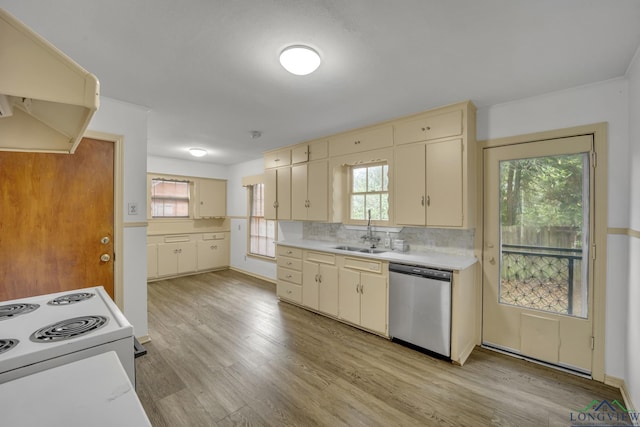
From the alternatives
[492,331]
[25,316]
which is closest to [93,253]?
[25,316]

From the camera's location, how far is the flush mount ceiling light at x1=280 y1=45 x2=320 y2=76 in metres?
1.78

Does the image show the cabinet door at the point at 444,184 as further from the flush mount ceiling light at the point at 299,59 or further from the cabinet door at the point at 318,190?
the flush mount ceiling light at the point at 299,59

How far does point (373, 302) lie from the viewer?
303 centimetres

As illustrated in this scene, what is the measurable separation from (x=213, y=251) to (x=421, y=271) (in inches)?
190

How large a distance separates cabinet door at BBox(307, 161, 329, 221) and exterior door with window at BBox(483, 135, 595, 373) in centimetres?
196

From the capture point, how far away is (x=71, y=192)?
2.46 meters

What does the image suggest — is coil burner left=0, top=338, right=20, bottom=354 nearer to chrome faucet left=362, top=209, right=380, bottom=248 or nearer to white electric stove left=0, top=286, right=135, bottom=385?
white electric stove left=0, top=286, right=135, bottom=385

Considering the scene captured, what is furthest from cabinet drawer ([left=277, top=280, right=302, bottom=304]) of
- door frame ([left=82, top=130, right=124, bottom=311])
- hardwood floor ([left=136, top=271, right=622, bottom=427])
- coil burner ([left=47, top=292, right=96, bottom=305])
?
coil burner ([left=47, top=292, right=96, bottom=305])

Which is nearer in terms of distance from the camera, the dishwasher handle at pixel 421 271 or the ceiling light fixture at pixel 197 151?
the dishwasher handle at pixel 421 271

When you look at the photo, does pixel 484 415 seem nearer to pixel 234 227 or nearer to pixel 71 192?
pixel 71 192

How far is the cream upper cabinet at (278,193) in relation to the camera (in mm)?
4430

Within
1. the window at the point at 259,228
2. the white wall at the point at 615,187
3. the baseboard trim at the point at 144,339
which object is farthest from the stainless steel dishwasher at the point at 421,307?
the window at the point at 259,228

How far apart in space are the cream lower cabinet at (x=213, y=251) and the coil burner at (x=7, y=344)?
506cm

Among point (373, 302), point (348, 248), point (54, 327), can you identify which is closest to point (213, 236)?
point (348, 248)
